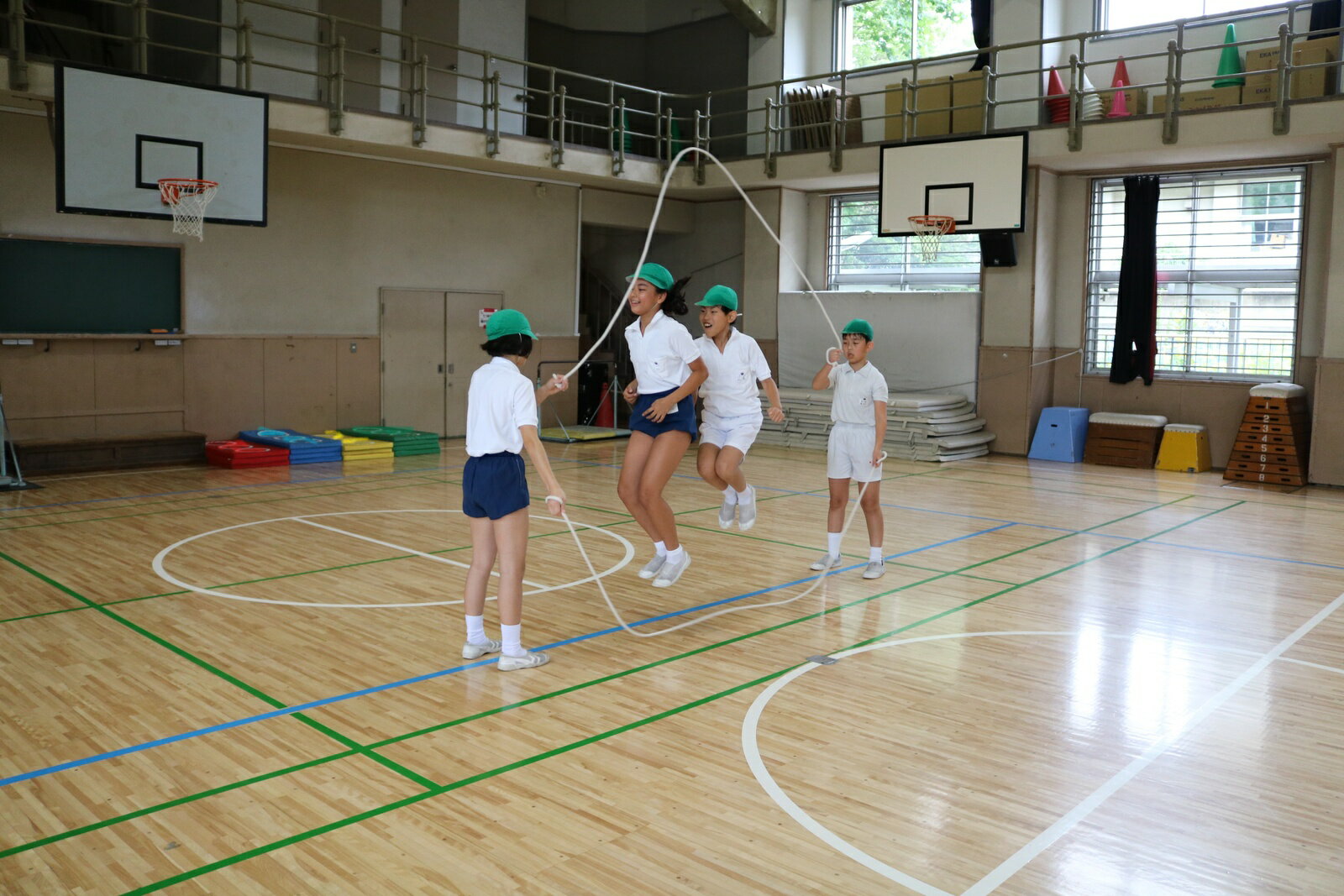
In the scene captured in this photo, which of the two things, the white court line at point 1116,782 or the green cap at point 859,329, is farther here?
the green cap at point 859,329

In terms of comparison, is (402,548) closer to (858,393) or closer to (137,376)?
(858,393)

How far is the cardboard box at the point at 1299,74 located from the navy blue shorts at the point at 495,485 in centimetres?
1151

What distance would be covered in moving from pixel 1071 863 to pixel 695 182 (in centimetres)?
1474

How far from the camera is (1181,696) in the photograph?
16.6ft

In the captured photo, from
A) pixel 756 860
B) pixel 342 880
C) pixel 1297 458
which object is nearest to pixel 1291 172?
pixel 1297 458

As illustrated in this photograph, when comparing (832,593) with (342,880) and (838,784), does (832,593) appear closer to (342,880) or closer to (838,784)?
(838,784)

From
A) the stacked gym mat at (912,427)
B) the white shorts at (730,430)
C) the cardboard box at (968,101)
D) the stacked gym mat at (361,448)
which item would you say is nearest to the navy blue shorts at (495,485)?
the white shorts at (730,430)

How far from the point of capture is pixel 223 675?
5.18 metres

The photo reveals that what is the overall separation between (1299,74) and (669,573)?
10795mm

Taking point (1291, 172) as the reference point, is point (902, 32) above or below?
above

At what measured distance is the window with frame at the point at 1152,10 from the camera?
14.1m

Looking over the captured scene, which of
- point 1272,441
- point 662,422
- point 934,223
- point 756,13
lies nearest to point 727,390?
point 662,422

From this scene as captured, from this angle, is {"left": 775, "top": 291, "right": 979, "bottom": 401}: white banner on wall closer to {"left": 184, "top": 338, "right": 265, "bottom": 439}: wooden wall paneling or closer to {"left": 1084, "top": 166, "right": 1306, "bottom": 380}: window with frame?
{"left": 1084, "top": 166, "right": 1306, "bottom": 380}: window with frame

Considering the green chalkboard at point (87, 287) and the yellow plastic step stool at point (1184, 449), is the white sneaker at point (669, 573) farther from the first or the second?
the yellow plastic step stool at point (1184, 449)
